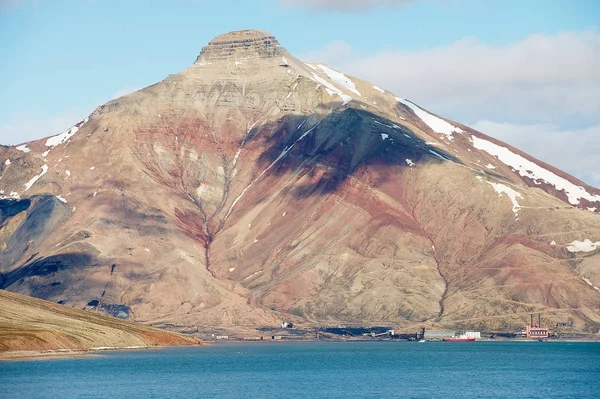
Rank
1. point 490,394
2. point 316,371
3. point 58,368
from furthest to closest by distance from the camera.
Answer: point 316,371 < point 58,368 < point 490,394

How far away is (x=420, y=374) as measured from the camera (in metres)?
181

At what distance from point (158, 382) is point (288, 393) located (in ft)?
75.0

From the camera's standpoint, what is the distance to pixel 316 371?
188 m

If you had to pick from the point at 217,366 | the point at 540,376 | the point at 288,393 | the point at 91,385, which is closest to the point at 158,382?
the point at 91,385

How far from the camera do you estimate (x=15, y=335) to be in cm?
19538

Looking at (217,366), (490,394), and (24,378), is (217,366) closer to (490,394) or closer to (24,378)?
(24,378)

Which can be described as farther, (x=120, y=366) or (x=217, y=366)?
(x=217, y=366)

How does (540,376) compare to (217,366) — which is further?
(217,366)

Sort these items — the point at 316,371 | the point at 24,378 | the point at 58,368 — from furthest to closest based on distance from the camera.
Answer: the point at 316,371, the point at 58,368, the point at 24,378

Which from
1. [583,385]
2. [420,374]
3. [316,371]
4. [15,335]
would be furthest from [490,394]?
[15,335]

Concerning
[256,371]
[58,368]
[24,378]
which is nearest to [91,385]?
[24,378]

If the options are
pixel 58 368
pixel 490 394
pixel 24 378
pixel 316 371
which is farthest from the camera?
pixel 316 371

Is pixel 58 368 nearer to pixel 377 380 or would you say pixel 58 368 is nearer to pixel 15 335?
pixel 15 335

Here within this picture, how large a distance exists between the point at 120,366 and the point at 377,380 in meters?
45.0
